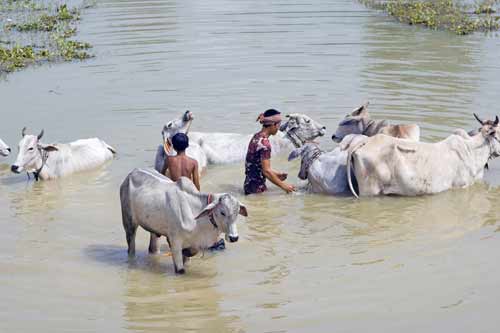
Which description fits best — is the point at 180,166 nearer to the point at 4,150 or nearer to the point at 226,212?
the point at 226,212

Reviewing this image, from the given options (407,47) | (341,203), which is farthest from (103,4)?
(341,203)

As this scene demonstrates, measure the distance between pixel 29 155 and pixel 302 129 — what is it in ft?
11.3

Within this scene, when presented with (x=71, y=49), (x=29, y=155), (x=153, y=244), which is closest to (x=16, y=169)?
(x=29, y=155)

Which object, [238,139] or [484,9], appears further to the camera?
[484,9]

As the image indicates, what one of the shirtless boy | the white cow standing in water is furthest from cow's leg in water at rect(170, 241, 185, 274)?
the white cow standing in water

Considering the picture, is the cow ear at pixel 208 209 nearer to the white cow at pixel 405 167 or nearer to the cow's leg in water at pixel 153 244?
the cow's leg in water at pixel 153 244

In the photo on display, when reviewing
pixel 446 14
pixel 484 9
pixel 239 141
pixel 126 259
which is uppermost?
pixel 484 9

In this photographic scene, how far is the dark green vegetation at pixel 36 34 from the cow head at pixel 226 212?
424 inches

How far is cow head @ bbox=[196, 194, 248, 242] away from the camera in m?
7.18

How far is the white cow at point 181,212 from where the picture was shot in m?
7.24

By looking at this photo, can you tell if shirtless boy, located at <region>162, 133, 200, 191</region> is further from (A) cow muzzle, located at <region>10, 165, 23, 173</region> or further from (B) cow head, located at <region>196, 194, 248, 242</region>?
(A) cow muzzle, located at <region>10, 165, 23, 173</region>

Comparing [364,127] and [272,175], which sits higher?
[364,127]

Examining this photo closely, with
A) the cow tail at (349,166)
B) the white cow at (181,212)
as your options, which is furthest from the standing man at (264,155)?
the white cow at (181,212)

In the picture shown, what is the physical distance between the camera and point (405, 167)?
962cm
